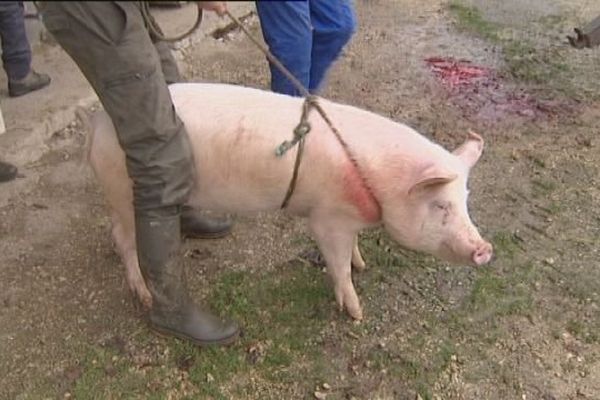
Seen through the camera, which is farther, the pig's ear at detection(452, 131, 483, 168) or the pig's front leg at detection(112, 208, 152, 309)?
the pig's front leg at detection(112, 208, 152, 309)

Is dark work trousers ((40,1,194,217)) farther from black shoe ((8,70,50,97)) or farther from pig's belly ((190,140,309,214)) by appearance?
black shoe ((8,70,50,97))

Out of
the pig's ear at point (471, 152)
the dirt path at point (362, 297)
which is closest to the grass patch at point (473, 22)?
the dirt path at point (362, 297)

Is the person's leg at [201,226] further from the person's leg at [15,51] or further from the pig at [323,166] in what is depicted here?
the person's leg at [15,51]

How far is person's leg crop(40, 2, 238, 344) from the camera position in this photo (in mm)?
2268

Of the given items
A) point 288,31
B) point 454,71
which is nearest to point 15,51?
point 288,31

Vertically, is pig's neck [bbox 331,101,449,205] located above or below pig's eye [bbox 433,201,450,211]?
above

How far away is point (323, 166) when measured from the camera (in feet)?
8.71

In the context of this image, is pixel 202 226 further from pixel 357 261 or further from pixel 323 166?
pixel 323 166

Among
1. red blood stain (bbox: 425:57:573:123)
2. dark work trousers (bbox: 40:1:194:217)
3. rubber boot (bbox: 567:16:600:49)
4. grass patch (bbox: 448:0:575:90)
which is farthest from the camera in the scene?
grass patch (bbox: 448:0:575:90)

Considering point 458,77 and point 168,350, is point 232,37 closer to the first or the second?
point 458,77

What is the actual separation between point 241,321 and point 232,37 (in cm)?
255

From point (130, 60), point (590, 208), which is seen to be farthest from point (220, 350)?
point (590, 208)

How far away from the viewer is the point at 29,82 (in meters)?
4.15

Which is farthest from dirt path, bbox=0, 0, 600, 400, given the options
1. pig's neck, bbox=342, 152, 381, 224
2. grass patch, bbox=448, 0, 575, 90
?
pig's neck, bbox=342, 152, 381, 224
